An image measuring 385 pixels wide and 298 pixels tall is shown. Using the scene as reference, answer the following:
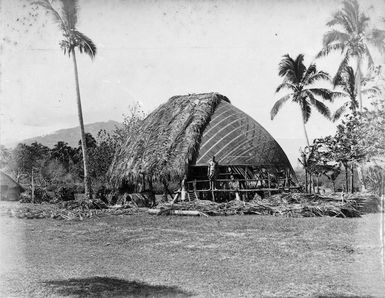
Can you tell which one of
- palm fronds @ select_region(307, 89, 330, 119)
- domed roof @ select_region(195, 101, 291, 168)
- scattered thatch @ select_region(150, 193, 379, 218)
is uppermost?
palm fronds @ select_region(307, 89, 330, 119)

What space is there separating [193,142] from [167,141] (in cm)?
104

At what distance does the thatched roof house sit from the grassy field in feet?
17.7

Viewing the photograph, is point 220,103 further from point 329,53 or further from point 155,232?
point 155,232

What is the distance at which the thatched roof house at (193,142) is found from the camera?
17.1 m

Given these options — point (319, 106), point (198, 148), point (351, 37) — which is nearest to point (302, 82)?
point (319, 106)

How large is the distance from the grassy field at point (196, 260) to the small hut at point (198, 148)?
212 inches

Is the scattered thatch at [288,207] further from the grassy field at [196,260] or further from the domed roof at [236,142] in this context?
the domed roof at [236,142]

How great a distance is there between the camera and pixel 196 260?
7539 mm

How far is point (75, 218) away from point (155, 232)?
4.29 meters

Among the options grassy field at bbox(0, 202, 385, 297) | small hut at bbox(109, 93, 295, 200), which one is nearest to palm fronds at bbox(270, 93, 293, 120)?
small hut at bbox(109, 93, 295, 200)

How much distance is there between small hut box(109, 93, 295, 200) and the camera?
674 inches

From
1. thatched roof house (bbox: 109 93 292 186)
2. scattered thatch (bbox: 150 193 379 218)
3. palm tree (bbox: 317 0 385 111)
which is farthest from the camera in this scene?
thatched roof house (bbox: 109 93 292 186)

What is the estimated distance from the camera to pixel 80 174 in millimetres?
38469

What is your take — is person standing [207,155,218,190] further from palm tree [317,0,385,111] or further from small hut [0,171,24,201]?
small hut [0,171,24,201]
